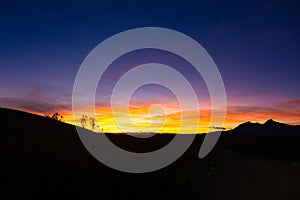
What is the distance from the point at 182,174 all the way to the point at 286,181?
693 centimetres

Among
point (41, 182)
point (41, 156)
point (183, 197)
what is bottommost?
point (183, 197)

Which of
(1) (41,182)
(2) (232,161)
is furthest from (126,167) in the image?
(2) (232,161)

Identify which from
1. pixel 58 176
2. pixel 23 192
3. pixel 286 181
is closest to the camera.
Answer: pixel 23 192

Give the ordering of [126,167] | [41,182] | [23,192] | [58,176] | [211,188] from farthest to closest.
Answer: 1. [126,167]
2. [211,188]
3. [58,176]
4. [41,182]
5. [23,192]

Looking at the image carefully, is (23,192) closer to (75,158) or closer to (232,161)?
(75,158)

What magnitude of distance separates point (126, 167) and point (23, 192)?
18.4 feet

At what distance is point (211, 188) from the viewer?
43.0 ft

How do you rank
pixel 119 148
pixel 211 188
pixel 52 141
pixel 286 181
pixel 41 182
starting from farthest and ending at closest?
pixel 119 148, pixel 52 141, pixel 286 181, pixel 211 188, pixel 41 182

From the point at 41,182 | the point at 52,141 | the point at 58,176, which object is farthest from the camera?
the point at 52,141

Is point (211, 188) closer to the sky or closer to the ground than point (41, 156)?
closer to the ground

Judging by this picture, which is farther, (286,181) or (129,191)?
(286,181)

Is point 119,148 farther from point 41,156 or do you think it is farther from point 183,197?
point 183,197

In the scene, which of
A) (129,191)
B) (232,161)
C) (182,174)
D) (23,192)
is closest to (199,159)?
(232,161)

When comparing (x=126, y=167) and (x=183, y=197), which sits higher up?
(x=126, y=167)
